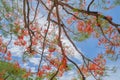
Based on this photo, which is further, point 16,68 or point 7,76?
point 16,68

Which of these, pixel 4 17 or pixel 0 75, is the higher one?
pixel 4 17

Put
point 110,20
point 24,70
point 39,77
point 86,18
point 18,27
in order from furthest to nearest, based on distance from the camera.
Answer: point 18,27 → point 24,70 → point 39,77 → point 86,18 → point 110,20

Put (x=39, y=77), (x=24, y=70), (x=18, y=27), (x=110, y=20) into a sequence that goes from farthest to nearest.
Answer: (x=18, y=27) → (x=24, y=70) → (x=39, y=77) → (x=110, y=20)

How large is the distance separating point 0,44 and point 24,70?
3.54ft

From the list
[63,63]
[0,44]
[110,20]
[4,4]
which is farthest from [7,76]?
[110,20]

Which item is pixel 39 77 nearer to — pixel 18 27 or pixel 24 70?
pixel 24 70

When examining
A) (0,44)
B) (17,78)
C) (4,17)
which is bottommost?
(17,78)

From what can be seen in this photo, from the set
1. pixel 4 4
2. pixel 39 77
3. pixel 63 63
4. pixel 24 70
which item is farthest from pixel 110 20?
pixel 4 4

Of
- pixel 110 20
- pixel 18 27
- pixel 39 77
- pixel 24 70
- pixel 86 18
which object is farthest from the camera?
pixel 18 27

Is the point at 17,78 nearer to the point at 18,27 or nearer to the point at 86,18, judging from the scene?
the point at 18,27

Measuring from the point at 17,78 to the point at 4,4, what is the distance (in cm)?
217

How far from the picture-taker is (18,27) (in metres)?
9.55

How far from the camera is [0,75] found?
8.22 meters

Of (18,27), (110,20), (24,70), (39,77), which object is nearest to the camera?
(110,20)
